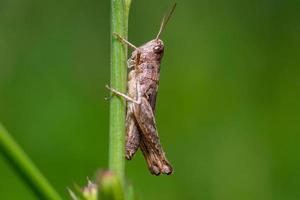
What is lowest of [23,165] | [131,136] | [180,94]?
[23,165]

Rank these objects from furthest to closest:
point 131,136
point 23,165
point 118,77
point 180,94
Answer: point 180,94 → point 131,136 → point 118,77 → point 23,165

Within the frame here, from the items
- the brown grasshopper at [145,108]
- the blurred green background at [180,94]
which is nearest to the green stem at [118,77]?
the brown grasshopper at [145,108]

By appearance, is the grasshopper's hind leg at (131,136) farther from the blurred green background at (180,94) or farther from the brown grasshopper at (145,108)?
the blurred green background at (180,94)

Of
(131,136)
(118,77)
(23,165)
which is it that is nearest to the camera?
(23,165)

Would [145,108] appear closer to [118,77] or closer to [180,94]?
[118,77]

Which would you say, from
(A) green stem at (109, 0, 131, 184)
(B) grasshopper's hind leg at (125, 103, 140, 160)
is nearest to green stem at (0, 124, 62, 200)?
(A) green stem at (109, 0, 131, 184)

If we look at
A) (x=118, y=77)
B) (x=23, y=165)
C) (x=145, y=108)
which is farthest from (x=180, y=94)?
(x=23, y=165)

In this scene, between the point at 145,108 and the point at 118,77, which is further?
the point at 145,108
